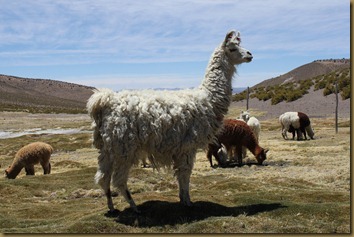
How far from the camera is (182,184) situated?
1041 centimetres

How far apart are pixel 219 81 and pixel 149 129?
2.33 meters

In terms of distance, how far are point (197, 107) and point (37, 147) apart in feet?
49.0

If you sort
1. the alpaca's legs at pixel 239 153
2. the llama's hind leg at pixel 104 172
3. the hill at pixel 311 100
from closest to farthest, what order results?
1. the llama's hind leg at pixel 104 172
2. the alpaca's legs at pixel 239 153
3. the hill at pixel 311 100

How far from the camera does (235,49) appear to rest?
10992 mm

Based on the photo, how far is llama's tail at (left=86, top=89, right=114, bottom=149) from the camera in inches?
385

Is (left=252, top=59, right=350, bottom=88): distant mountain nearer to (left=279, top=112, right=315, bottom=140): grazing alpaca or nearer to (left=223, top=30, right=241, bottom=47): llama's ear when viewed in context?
(left=279, top=112, right=315, bottom=140): grazing alpaca

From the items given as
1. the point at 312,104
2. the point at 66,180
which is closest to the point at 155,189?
the point at 66,180

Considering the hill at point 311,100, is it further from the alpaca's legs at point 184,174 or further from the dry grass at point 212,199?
the alpaca's legs at point 184,174

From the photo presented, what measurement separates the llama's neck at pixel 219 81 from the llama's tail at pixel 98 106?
8.08 feet

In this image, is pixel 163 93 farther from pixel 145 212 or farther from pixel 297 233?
pixel 297 233

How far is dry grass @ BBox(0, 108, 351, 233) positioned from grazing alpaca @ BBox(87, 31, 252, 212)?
78cm

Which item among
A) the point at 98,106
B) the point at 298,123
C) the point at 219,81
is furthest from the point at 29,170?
the point at 298,123

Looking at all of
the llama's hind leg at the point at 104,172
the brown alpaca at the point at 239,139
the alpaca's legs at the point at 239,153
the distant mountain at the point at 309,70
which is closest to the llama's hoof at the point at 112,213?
the llama's hind leg at the point at 104,172

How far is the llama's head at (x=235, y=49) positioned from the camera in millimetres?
10938
